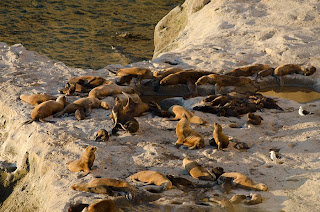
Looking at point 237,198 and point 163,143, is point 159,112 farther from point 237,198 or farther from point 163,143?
point 237,198

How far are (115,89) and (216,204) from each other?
3.63 metres

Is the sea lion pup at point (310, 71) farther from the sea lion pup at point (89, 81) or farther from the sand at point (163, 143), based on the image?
the sea lion pup at point (89, 81)

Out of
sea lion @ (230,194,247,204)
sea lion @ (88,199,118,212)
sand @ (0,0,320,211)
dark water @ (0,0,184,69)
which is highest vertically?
sea lion @ (88,199,118,212)

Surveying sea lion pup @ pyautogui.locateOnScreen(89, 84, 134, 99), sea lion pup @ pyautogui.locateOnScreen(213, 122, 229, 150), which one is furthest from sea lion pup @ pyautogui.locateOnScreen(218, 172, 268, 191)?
sea lion pup @ pyautogui.locateOnScreen(89, 84, 134, 99)

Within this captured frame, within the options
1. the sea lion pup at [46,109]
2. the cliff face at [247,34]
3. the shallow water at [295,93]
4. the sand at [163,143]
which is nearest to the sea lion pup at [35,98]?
the sand at [163,143]

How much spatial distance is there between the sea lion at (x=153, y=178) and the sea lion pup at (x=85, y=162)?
49 cm

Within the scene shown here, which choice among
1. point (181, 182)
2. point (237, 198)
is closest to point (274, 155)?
point (237, 198)

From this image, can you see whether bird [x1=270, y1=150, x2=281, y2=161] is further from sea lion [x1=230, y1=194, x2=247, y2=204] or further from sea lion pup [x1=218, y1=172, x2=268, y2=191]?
sea lion [x1=230, y1=194, x2=247, y2=204]

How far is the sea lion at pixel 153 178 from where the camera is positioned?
5867 mm

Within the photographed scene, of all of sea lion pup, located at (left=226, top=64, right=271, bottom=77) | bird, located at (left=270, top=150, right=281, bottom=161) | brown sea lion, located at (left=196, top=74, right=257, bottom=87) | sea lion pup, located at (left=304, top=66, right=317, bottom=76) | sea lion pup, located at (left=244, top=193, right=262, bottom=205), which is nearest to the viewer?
sea lion pup, located at (left=244, top=193, right=262, bottom=205)

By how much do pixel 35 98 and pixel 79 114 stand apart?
0.91 metres

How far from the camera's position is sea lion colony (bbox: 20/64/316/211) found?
589 cm

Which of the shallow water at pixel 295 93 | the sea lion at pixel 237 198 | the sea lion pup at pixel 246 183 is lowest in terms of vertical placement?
the shallow water at pixel 295 93

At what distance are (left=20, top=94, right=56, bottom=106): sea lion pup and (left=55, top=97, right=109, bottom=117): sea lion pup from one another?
0.53 m
